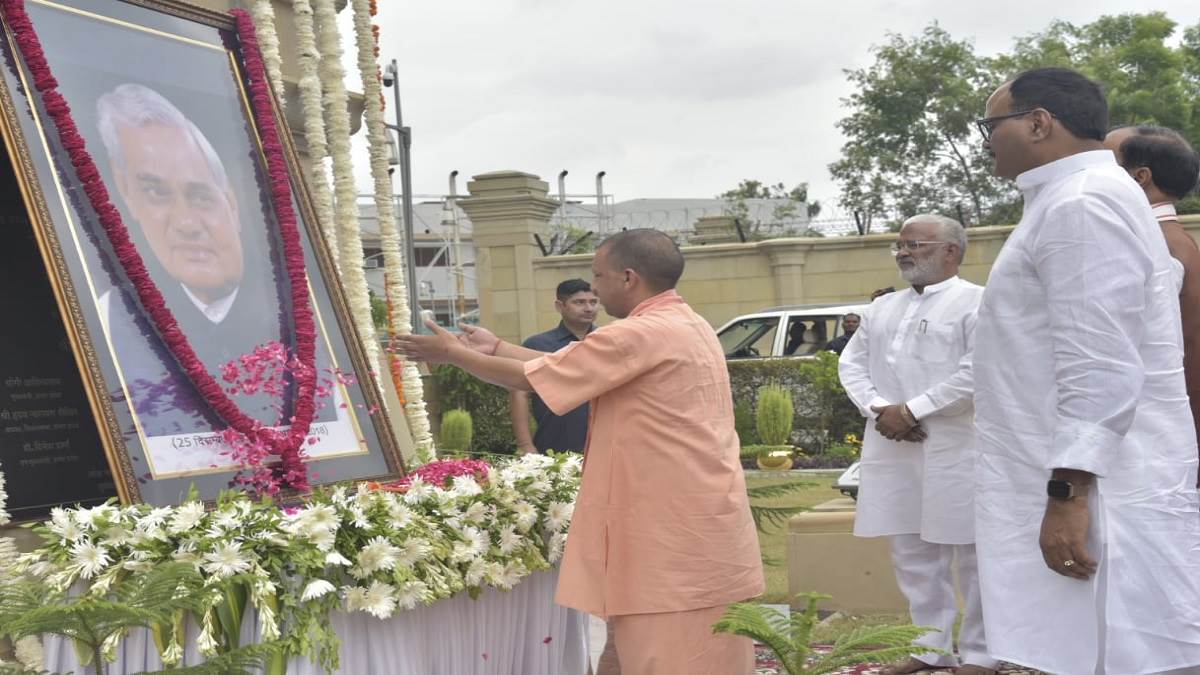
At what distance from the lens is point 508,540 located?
4.92m

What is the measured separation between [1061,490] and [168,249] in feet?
11.1

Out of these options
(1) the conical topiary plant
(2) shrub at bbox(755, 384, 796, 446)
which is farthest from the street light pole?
(2) shrub at bbox(755, 384, 796, 446)

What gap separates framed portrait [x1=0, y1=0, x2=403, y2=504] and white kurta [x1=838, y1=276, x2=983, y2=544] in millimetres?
2338

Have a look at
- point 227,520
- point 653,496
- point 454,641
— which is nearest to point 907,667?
point 454,641

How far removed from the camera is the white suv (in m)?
19.0

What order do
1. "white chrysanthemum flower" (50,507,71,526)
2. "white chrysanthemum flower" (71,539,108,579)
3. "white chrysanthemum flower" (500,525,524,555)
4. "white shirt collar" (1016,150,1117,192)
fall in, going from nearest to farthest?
"white shirt collar" (1016,150,1117,192), "white chrysanthemum flower" (71,539,108,579), "white chrysanthemum flower" (50,507,71,526), "white chrysanthemum flower" (500,525,524,555)

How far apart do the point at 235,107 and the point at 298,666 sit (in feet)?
8.60

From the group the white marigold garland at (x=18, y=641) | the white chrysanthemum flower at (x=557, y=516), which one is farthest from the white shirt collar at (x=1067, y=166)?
the white marigold garland at (x=18, y=641)

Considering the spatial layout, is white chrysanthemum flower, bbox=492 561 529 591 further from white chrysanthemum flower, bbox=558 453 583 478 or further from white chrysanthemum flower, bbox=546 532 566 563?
white chrysanthemum flower, bbox=558 453 583 478

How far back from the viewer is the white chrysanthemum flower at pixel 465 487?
4.86 metres

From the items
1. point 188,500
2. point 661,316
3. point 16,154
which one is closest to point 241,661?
point 188,500

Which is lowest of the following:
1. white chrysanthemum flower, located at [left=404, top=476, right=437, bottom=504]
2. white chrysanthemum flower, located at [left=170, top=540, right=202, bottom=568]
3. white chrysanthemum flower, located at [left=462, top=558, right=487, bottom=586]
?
white chrysanthemum flower, located at [left=462, top=558, right=487, bottom=586]

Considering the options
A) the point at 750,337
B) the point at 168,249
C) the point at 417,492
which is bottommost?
the point at 417,492

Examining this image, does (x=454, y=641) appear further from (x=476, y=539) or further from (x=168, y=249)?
(x=168, y=249)
